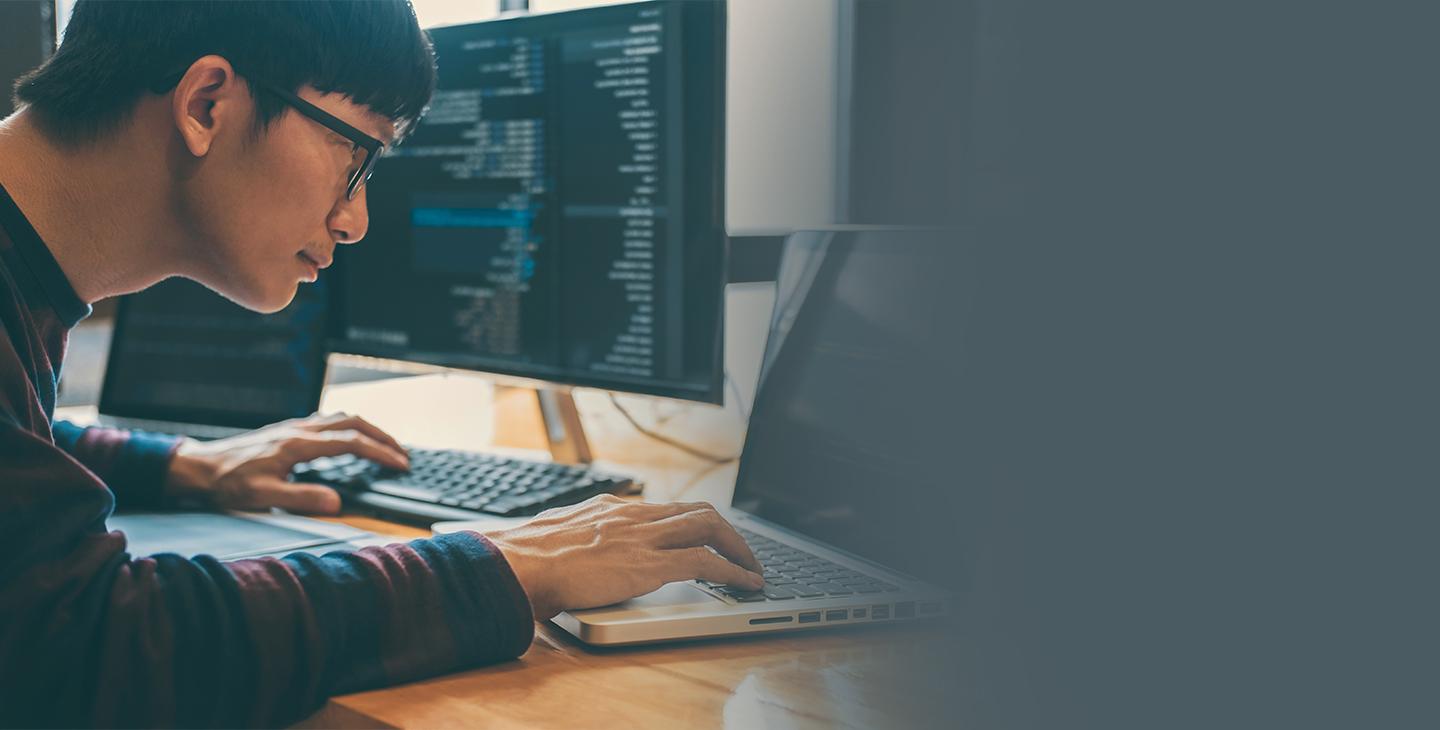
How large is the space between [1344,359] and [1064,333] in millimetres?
47

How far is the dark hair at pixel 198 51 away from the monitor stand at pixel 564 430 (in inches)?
19.7

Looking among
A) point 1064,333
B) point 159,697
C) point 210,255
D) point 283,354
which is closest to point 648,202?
point 210,255

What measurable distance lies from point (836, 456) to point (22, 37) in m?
1.10

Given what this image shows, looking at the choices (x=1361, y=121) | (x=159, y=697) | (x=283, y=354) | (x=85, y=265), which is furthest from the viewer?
(x=283, y=354)

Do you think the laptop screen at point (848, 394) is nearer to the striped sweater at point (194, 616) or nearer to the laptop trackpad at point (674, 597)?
the laptop trackpad at point (674, 597)

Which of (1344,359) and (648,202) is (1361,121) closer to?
(1344,359)

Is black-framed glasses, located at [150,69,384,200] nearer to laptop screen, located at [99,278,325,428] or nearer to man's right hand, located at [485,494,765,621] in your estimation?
man's right hand, located at [485,494,765,621]

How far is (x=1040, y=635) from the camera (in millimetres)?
202

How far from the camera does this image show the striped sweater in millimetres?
527

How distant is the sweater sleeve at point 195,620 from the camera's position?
53cm

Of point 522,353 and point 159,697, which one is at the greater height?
point 522,353

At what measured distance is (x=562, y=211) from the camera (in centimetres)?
110

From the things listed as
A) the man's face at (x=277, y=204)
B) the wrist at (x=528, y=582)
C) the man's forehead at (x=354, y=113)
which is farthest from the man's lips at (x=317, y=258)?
the wrist at (x=528, y=582)

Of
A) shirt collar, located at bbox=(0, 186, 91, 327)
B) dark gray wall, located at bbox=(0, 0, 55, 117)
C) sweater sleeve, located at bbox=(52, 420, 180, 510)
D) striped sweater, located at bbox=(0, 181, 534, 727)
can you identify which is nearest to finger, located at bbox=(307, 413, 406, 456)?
sweater sleeve, located at bbox=(52, 420, 180, 510)
